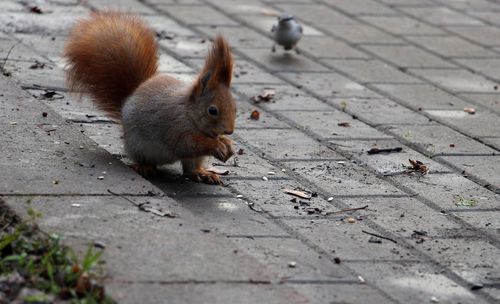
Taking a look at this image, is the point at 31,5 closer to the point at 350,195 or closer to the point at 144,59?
the point at 144,59

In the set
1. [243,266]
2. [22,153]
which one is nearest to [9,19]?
[22,153]

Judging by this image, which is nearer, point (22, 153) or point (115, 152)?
point (22, 153)

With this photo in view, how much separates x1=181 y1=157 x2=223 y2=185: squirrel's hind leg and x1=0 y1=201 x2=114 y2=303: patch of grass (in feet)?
4.78

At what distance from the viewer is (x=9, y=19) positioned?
8.52 m

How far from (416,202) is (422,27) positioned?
4.34 m

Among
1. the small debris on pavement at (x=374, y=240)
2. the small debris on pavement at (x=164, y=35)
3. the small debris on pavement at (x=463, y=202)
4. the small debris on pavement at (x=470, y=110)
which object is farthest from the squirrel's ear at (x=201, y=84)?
the small debris on pavement at (x=164, y=35)

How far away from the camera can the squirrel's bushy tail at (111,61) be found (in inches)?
232

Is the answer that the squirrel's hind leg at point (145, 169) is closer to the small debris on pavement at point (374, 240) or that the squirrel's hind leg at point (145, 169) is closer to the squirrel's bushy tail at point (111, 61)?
the squirrel's bushy tail at point (111, 61)

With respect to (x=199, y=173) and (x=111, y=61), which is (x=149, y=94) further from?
(x=199, y=173)

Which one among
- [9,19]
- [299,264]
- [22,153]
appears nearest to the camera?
[299,264]

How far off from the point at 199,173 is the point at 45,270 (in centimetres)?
178

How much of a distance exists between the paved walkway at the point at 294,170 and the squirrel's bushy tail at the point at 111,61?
0.25 metres

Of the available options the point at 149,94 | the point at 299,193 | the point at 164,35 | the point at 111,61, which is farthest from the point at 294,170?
the point at 164,35

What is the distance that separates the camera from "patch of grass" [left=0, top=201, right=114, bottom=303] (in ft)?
13.0
